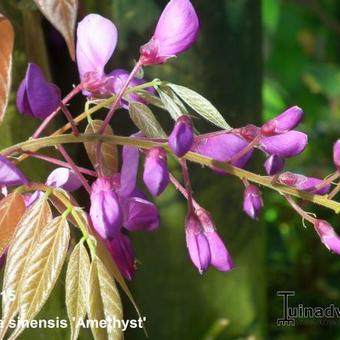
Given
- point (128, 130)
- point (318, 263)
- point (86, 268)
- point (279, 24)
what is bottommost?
point (318, 263)

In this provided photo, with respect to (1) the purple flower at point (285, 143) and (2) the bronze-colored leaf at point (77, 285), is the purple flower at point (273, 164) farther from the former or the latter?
(2) the bronze-colored leaf at point (77, 285)

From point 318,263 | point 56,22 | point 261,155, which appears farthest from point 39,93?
point 318,263

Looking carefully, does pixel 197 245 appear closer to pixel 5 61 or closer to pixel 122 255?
pixel 122 255

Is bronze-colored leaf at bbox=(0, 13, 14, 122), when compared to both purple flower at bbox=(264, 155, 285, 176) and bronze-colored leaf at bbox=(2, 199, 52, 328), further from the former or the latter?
purple flower at bbox=(264, 155, 285, 176)

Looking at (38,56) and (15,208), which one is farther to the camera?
(38,56)

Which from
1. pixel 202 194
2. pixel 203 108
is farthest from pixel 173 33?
pixel 202 194

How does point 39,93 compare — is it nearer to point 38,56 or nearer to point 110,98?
point 110,98

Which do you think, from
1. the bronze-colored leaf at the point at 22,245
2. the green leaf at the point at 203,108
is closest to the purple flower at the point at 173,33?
the green leaf at the point at 203,108

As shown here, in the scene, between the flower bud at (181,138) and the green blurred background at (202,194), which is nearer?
the flower bud at (181,138)
